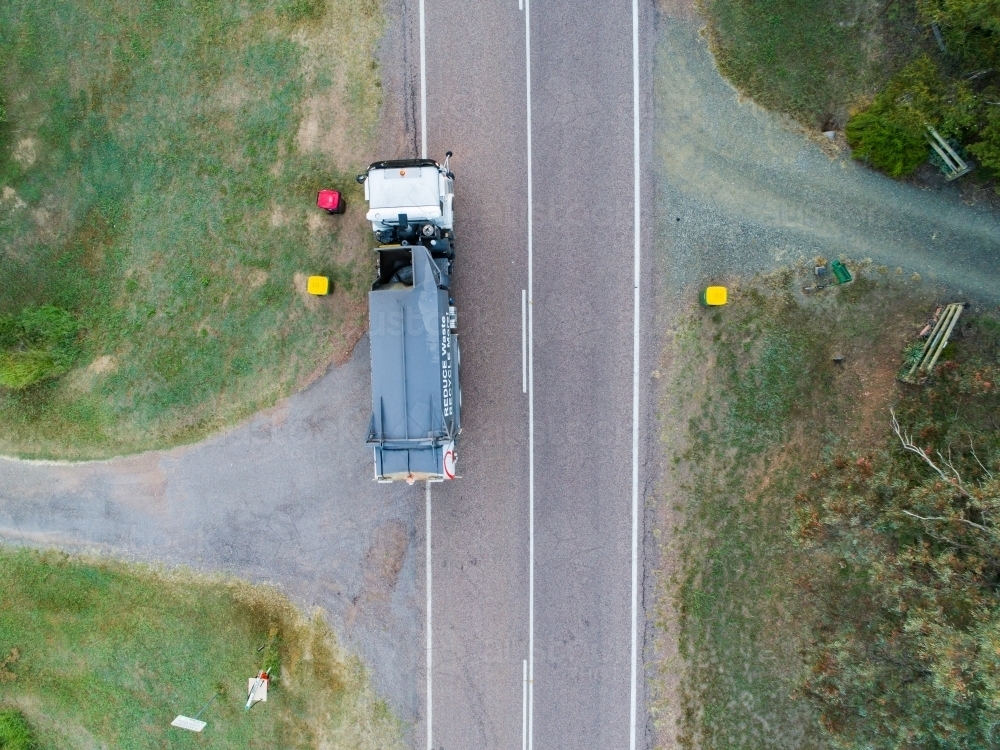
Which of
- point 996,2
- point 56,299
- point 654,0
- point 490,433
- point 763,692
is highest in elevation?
point 654,0

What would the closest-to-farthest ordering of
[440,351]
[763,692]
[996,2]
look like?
[996,2], [440,351], [763,692]

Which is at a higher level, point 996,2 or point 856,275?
point 996,2

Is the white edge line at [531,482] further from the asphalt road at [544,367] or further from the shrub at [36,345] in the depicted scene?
the shrub at [36,345]

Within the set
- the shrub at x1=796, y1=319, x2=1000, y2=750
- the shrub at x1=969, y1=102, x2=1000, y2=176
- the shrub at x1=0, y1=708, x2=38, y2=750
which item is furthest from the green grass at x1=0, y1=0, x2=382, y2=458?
the shrub at x1=969, y1=102, x2=1000, y2=176

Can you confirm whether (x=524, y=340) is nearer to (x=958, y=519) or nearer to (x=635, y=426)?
(x=635, y=426)

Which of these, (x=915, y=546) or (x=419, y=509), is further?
(x=419, y=509)

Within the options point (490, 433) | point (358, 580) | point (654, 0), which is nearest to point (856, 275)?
point (654, 0)

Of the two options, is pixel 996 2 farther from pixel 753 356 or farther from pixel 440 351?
pixel 440 351
